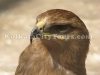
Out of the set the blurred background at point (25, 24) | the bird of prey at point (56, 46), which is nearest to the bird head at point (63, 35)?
the bird of prey at point (56, 46)

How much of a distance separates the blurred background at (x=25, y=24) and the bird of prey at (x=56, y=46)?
4.15 ft

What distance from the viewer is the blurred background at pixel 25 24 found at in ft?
14.2

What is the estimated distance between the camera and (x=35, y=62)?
9.69 feet

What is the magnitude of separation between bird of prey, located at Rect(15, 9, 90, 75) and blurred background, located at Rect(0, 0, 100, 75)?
127cm

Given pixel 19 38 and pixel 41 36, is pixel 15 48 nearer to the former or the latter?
pixel 19 38

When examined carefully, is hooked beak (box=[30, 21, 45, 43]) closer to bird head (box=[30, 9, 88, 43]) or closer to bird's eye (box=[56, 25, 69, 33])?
bird head (box=[30, 9, 88, 43])

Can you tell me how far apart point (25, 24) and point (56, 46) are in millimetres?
2311

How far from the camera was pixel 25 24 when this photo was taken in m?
4.92

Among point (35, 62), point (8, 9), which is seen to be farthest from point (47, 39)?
point (8, 9)

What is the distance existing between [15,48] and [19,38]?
0.88 ft

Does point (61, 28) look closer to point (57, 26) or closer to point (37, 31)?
point (57, 26)

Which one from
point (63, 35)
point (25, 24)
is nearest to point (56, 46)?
Result: point (63, 35)

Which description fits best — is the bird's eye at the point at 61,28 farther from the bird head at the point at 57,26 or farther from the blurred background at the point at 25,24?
the blurred background at the point at 25,24

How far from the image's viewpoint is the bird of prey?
2588mm
